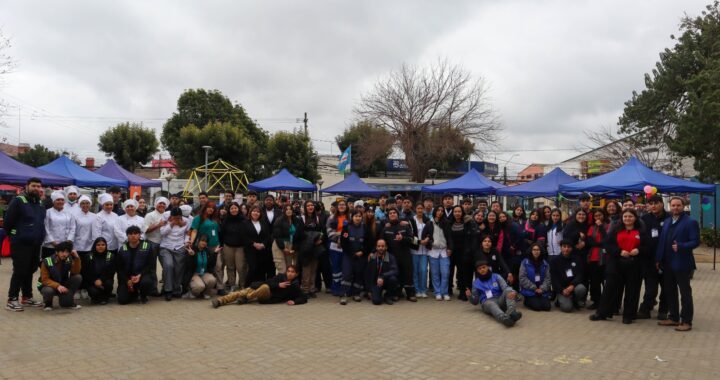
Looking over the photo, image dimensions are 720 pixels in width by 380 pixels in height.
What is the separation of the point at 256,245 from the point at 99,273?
2348 mm

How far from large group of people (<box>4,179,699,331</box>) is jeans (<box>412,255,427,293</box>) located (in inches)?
0.9

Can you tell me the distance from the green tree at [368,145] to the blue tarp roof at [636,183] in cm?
2304

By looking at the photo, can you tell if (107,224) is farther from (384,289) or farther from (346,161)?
(346,161)

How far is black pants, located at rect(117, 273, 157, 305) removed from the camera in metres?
7.71

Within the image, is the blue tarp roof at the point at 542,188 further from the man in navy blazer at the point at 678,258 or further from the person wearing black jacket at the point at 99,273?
the person wearing black jacket at the point at 99,273

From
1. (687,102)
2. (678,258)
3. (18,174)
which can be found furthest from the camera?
(687,102)

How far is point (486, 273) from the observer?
7.65 metres

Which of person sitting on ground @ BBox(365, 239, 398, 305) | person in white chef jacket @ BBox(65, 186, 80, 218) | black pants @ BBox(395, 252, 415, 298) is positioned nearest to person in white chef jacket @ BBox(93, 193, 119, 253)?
person in white chef jacket @ BBox(65, 186, 80, 218)

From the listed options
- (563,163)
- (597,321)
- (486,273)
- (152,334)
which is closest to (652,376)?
(597,321)

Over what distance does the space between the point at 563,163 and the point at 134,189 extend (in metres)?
46.8

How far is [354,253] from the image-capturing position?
8.48 metres

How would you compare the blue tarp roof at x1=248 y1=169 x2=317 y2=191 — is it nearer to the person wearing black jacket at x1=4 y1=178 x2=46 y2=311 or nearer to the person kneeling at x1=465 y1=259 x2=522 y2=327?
the person wearing black jacket at x1=4 y1=178 x2=46 y2=311

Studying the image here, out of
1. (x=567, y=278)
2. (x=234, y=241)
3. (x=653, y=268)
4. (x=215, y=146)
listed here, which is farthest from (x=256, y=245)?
(x=215, y=146)

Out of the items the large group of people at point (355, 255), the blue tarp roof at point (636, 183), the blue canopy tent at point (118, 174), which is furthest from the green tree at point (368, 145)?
the large group of people at point (355, 255)
